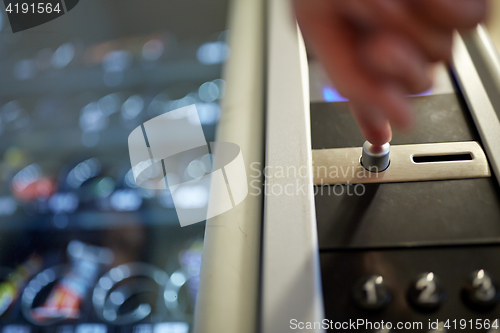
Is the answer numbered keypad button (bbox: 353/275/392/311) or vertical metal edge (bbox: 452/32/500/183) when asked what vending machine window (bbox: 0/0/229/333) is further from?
vertical metal edge (bbox: 452/32/500/183)

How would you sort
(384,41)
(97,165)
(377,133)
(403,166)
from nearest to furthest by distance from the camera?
(384,41)
(377,133)
(403,166)
(97,165)

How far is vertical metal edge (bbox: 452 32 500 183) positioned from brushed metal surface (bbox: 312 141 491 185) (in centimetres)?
1

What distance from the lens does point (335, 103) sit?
0.62 m

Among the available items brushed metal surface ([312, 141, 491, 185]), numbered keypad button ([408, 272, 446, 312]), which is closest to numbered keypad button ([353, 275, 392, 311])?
numbered keypad button ([408, 272, 446, 312])

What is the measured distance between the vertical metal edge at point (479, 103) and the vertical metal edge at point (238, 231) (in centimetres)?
29

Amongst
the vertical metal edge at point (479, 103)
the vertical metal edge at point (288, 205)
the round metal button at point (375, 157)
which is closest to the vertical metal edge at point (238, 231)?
the vertical metal edge at point (288, 205)

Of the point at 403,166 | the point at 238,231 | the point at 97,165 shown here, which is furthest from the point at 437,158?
the point at 97,165

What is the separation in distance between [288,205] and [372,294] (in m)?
0.14

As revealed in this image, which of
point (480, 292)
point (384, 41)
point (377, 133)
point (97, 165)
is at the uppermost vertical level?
point (384, 41)

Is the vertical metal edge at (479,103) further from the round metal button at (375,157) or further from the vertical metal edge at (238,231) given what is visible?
the vertical metal edge at (238,231)

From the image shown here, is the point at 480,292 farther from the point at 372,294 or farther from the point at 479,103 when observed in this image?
the point at 479,103

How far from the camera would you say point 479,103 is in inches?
22.7

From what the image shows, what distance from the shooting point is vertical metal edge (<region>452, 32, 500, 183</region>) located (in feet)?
1.73

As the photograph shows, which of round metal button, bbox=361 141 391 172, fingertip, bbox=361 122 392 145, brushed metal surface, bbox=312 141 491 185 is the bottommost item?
brushed metal surface, bbox=312 141 491 185
